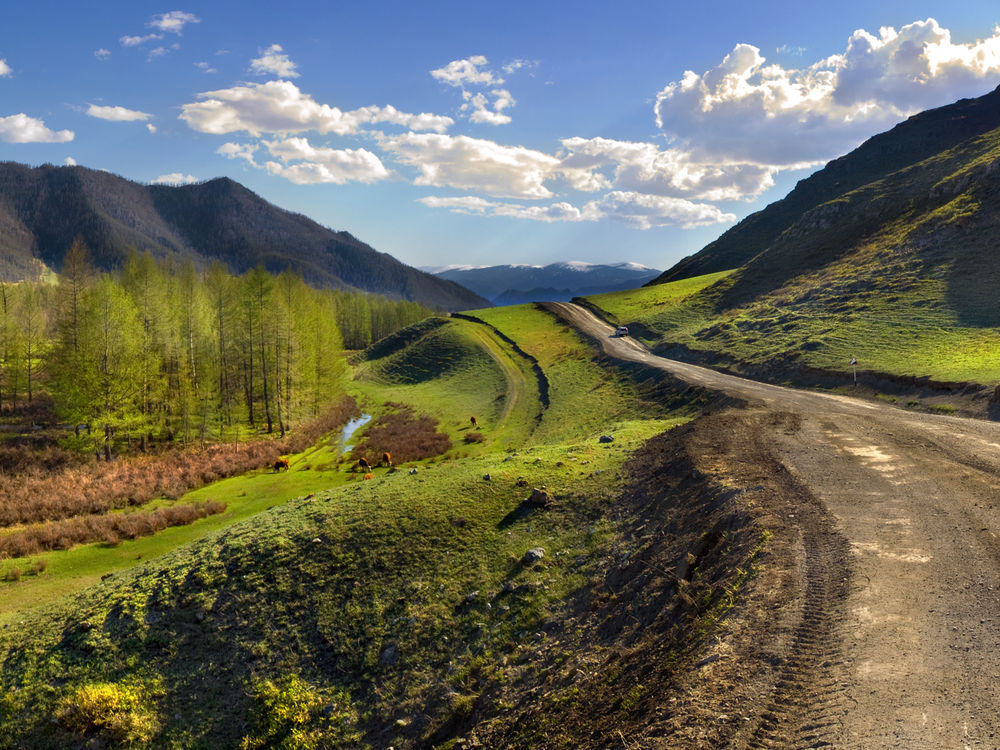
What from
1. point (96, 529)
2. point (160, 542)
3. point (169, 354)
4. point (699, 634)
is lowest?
point (160, 542)

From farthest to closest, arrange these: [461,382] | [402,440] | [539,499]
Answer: [461,382] → [402,440] → [539,499]

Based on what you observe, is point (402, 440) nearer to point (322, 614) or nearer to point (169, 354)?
point (169, 354)

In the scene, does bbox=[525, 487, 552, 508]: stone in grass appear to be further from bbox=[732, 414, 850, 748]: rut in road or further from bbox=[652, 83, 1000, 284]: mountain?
bbox=[652, 83, 1000, 284]: mountain

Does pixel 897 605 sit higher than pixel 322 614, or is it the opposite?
pixel 897 605

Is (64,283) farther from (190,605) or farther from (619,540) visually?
(619,540)

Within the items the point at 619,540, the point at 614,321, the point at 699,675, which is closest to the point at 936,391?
the point at 619,540

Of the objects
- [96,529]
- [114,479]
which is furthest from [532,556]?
[114,479]

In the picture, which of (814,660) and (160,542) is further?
(160,542)

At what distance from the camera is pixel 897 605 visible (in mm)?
10766

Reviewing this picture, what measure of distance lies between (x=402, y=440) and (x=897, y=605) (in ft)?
154

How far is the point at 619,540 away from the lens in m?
18.1

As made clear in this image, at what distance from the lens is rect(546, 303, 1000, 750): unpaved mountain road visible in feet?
26.2

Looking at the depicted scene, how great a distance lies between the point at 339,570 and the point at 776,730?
15.2 metres

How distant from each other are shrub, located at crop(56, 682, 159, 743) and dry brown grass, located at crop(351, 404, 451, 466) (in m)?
30.2
